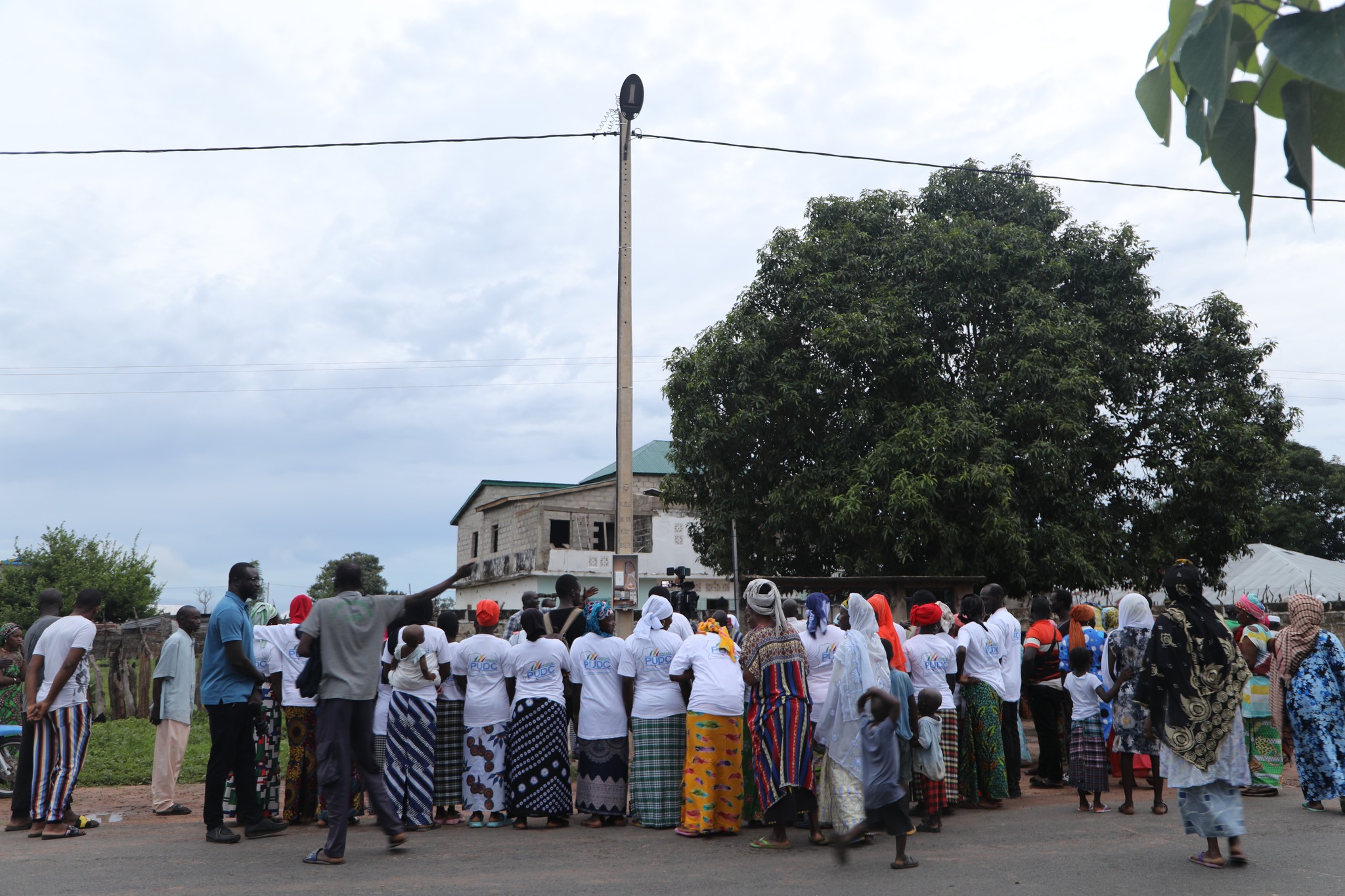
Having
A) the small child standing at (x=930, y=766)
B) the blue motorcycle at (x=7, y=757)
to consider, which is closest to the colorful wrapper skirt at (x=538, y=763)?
the small child standing at (x=930, y=766)

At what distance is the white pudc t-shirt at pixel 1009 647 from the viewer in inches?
346

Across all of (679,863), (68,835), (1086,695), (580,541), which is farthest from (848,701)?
(580,541)

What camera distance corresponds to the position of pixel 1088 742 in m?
8.27

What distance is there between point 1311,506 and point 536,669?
43.1 meters

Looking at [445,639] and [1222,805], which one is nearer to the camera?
[1222,805]

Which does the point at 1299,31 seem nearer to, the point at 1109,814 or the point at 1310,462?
the point at 1109,814

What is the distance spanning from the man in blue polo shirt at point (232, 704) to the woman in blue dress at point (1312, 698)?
7777mm

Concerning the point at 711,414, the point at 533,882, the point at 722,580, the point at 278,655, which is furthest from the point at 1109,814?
the point at 722,580

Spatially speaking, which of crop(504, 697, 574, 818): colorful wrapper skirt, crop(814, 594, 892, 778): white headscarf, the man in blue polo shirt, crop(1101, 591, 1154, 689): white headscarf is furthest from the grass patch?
crop(1101, 591, 1154, 689): white headscarf

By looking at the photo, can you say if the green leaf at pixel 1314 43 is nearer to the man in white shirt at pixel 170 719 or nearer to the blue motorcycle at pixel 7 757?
the man in white shirt at pixel 170 719

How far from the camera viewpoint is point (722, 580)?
35062 mm

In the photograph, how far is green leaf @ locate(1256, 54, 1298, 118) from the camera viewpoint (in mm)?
1438

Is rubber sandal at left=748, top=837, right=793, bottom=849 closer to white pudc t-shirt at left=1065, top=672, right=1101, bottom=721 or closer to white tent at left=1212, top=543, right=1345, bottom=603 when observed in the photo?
white pudc t-shirt at left=1065, top=672, right=1101, bottom=721

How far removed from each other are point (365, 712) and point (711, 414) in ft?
41.4
